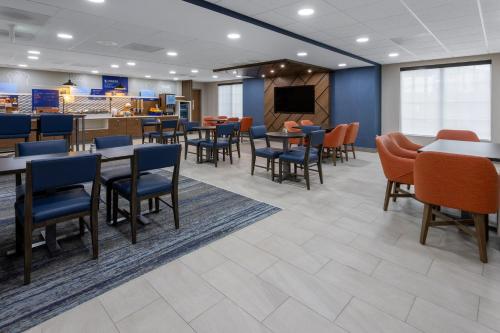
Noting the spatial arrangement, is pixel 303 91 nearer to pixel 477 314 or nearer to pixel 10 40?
pixel 10 40

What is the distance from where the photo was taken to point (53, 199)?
8.12 ft

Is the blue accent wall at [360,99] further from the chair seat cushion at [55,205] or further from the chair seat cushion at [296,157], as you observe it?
the chair seat cushion at [55,205]

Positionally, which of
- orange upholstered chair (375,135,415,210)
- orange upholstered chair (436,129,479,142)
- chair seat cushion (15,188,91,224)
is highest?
orange upholstered chair (436,129,479,142)

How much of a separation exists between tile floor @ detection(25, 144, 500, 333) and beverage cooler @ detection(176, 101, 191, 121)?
11.9m

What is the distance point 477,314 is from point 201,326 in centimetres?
172

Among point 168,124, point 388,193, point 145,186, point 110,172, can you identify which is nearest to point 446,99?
point 388,193

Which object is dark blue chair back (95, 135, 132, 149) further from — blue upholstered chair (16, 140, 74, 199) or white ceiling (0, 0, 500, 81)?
white ceiling (0, 0, 500, 81)

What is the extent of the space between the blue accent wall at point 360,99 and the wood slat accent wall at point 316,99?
10.1 inches

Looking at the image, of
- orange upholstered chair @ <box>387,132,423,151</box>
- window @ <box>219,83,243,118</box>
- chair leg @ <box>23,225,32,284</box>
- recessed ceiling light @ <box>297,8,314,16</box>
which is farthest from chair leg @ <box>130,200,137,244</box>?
window @ <box>219,83,243,118</box>

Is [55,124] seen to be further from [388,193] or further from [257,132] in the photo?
[388,193]

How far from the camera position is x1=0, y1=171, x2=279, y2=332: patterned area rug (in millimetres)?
1982

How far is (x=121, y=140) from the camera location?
12.5 feet

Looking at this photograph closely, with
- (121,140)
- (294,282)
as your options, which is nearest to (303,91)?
(121,140)

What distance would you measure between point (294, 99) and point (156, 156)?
8604 millimetres
